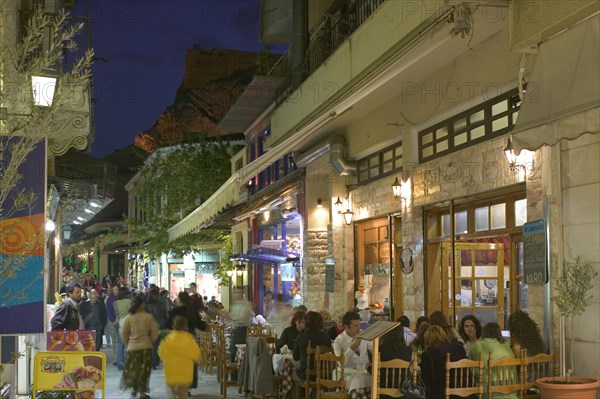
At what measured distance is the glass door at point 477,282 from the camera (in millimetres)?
12672

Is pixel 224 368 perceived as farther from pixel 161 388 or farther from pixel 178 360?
pixel 178 360

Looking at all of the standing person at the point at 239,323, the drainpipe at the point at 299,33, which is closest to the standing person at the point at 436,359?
the standing person at the point at 239,323

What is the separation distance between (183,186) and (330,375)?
30859 millimetres

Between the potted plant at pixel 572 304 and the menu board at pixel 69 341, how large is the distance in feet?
22.3

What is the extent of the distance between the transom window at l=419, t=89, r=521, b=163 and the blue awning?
8.65 meters

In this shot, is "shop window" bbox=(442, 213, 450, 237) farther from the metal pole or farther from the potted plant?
the potted plant

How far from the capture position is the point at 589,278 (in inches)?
333

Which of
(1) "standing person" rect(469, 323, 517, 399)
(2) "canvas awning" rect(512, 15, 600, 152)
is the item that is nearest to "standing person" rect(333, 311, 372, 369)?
(1) "standing person" rect(469, 323, 517, 399)

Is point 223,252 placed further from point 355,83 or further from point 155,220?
point 355,83

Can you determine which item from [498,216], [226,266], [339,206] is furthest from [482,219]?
[226,266]

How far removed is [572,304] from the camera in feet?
27.6

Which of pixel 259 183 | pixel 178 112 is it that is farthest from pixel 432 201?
pixel 178 112

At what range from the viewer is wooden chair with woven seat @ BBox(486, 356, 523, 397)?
8.70 m

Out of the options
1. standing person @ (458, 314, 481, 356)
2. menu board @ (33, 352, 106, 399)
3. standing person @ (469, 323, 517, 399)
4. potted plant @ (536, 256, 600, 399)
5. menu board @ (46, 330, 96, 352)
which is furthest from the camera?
menu board @ (46, 330, 96, 352)
